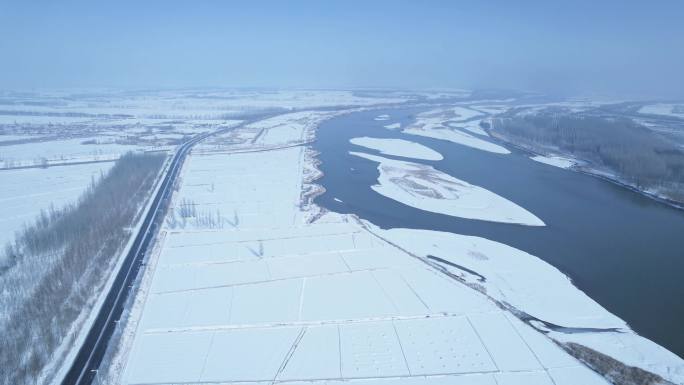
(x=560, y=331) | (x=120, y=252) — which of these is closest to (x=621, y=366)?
(x=560, y=331)

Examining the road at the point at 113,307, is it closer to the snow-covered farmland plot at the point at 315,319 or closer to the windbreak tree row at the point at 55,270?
the windbreak tree row at the point at 55,270

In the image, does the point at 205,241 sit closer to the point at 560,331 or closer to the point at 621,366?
the point at 560,331

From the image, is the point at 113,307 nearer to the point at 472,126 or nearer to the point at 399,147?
the point at 399,147

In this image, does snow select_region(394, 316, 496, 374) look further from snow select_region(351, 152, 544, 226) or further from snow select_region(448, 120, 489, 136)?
snow select_region(448, 120, 489, 136)

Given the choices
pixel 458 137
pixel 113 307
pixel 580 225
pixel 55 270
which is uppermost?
pixel 458 137

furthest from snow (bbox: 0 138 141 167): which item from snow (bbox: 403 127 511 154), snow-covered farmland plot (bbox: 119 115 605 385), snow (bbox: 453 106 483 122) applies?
snow (bbox: 453 106 483 122)

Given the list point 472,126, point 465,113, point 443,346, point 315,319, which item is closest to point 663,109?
point 465,113
